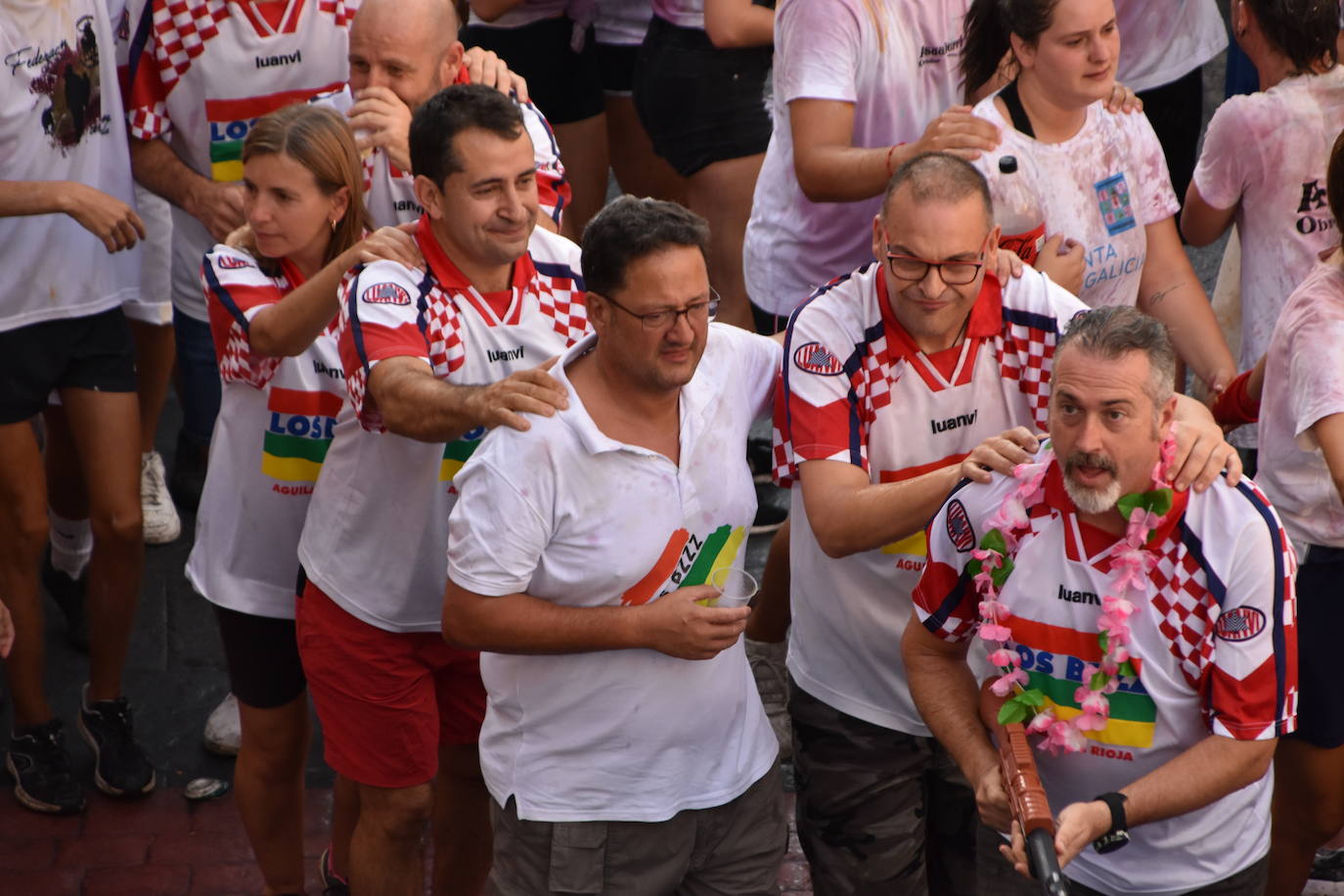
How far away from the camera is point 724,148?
Result: 595 centimetres

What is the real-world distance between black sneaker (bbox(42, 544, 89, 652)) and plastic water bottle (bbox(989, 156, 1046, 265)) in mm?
3487

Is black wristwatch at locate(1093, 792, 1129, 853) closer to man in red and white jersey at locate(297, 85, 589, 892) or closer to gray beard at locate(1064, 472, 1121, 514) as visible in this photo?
gray beard at locate(1064, 472, 1121, 514)

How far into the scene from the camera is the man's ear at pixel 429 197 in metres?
3.98

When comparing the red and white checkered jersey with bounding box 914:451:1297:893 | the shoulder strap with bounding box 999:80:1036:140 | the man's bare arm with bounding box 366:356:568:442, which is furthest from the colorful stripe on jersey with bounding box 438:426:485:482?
the shoulder strap with bounding box 999:80:1036:140

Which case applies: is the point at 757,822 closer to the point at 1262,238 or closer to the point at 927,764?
the point at 927,764

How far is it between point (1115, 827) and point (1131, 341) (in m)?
0.88

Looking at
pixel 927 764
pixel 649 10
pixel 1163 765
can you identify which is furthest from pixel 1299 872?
pixel 649 10

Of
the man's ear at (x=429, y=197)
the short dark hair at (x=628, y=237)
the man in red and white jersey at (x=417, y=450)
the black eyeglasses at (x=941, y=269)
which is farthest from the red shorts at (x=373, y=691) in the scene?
the black eyeglasses at (x=941, y=269)

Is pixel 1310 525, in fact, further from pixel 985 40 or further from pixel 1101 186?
pixel 985 40

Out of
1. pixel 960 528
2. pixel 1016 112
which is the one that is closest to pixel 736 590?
pixel 960 528

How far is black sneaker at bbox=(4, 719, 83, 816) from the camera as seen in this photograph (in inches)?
203

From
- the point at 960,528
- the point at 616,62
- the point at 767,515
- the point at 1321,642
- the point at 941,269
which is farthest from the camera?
the point at 616,62

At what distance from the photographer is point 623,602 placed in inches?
137

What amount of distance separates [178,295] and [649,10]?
84.1 inches
